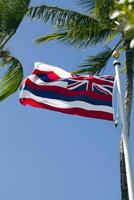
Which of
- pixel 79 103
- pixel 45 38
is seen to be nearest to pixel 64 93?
pixel 79 103

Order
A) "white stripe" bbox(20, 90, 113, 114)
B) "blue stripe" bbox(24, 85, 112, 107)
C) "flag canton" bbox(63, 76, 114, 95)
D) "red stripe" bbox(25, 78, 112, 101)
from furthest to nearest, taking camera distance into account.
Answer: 1. "flag canton" bbox(63, 76, 114, 95)
2. "red stripe" bbox(25, 78, 112, 101)
3. "blue stripe" bbox(24, 85, 112, 107)
4. "white stripe" bbox(20, 90, 113, 114)

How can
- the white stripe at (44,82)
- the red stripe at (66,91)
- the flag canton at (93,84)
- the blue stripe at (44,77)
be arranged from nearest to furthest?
1. the red stripe at (66,91)
2. the flag canton at (93,84)
3. the white stripe at (44,82)
4. the blue stripe at (44,77)

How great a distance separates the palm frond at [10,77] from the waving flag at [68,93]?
1.91m

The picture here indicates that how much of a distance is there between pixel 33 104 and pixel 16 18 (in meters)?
4.01

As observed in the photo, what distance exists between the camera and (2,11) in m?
14.5

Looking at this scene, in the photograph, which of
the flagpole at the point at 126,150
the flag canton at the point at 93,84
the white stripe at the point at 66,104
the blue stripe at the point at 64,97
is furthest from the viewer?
the flag canton at the point at 93,84

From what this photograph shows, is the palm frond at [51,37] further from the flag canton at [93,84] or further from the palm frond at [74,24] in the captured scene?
the flag canton at [93,84]

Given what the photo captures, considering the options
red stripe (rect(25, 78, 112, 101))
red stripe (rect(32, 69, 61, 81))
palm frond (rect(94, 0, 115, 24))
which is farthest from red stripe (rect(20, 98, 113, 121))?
palm frond (rect(94, 0, 115, 24))

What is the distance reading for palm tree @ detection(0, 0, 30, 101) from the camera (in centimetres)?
1411

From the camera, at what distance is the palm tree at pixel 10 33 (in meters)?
14.1

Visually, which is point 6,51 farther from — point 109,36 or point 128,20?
point 128,20

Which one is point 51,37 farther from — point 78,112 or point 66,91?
point 78,112

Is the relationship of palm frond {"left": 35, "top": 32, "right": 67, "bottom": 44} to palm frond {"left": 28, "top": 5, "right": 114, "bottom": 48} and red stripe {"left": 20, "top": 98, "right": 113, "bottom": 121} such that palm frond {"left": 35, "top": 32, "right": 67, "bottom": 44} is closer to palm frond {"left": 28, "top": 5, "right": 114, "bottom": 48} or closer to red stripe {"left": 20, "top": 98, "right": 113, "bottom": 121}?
palm frond {"left": 28, "top": 5, "right": 114, "bottom": 48}

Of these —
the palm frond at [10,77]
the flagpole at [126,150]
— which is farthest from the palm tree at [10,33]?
the flagpole at [126,150]
